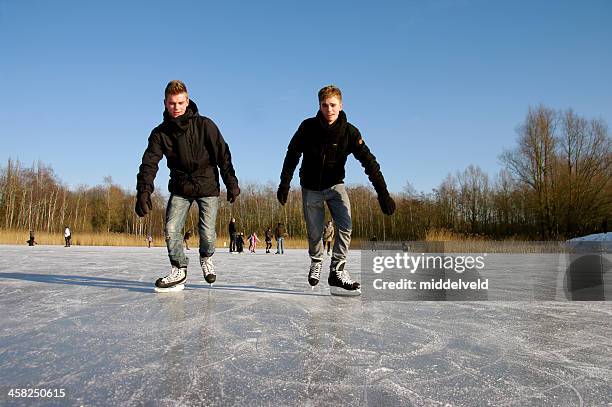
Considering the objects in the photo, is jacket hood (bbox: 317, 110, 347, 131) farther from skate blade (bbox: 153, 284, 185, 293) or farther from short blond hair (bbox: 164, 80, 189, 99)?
skate blade (bbox: 153, 284, 185, 293)

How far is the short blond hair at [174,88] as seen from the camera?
3.24m

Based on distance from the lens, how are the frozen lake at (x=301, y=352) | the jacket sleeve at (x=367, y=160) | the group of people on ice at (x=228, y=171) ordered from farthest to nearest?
the jacket sleeve at (x=367, y=160) < the group of people on ice at (x=228, y=171) < the frozen lake at (x=301, y=352)

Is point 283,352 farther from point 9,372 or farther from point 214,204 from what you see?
point 214,204

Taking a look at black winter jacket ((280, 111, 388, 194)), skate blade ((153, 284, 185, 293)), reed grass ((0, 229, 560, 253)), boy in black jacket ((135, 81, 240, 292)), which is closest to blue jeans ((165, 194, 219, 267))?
boy in black jacket ((135, 81, 240, 292))

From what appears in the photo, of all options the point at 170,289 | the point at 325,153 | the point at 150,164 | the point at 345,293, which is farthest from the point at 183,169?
the point at 345,293

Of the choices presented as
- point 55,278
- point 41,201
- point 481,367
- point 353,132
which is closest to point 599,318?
point 481,367

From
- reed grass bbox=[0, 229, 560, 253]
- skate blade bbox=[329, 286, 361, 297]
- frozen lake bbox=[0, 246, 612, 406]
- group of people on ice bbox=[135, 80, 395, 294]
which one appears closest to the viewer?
frozen lake bbox=[0, 246, 612, 406]

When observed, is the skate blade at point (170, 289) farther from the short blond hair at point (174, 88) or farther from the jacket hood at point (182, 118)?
the short blond hair at point (174, 88)

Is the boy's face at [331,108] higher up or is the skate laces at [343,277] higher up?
the boy's face at [331,108]

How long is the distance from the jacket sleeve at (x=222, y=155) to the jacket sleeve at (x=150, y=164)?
0.42m

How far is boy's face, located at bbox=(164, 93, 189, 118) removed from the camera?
10.6 feet

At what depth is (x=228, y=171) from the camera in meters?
3.47

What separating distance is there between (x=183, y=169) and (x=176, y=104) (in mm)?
507

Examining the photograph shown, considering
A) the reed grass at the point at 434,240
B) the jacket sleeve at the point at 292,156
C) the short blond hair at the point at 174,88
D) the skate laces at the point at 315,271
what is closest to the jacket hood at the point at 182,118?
the short blond hair at the point at 174,88
